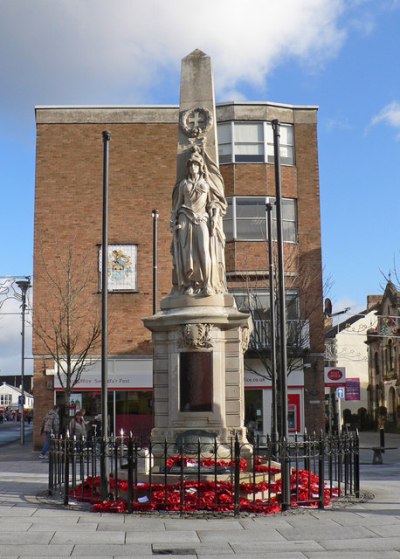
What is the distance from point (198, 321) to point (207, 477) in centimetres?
305

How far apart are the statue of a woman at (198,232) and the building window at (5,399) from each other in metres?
126

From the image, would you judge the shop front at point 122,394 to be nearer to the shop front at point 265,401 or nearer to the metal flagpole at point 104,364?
the shop front at point 265,401

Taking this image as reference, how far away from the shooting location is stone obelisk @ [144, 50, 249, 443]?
1541 centimetres

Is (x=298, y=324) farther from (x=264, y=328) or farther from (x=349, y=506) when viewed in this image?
(x=349, y=506)

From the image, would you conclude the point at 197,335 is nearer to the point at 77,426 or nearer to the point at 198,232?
the point at 198,232

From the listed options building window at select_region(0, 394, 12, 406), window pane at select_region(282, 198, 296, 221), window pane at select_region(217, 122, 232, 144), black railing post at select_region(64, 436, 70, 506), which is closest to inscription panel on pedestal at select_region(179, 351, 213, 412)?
black railing post at select_region(64, 436, 70, 506)

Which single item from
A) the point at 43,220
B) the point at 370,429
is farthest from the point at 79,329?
the point at 370,429

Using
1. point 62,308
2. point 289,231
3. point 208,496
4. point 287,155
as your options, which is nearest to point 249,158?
point 287,155

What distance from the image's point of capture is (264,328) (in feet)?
107

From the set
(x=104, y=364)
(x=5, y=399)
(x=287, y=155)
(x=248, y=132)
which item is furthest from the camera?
(x=5, y=399)

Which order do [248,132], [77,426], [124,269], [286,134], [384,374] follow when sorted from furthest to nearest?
[384,374]
[286,134]
[248,132]
[124,269]
[77,426]

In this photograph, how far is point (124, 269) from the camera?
1389 inches

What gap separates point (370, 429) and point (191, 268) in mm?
56226

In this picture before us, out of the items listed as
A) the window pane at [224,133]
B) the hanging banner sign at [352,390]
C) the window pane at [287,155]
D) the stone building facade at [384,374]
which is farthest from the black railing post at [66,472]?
the stone building facade at [384,374]
